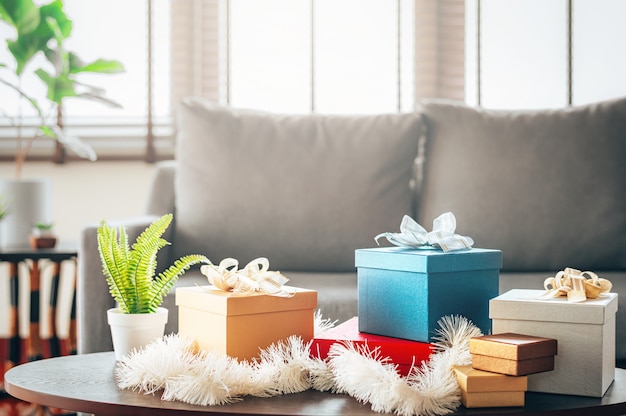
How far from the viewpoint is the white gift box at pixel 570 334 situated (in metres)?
0.95

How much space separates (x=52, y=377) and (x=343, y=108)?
Answer: 2285mm

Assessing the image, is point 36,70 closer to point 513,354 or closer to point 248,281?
point 248,281

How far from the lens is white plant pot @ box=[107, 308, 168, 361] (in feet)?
3.75

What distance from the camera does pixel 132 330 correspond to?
1.14 m

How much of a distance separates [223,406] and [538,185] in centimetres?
152

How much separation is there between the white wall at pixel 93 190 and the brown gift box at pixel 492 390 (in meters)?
2.42

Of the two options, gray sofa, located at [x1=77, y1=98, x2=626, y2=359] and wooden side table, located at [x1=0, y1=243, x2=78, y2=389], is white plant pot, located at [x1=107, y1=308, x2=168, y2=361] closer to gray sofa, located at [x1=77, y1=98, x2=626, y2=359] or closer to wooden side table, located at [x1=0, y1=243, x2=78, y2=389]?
gray sofa, located at [x1=77, y1=98, x2=626, y2=359]

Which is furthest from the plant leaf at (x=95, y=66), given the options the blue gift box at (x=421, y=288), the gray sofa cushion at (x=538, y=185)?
the blue gift box at (x=421, y=288)

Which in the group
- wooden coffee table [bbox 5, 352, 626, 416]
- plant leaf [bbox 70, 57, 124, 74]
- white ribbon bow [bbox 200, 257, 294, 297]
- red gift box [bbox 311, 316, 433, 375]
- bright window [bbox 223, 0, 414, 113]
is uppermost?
bright window [bbox 223, 0, 414, 113]

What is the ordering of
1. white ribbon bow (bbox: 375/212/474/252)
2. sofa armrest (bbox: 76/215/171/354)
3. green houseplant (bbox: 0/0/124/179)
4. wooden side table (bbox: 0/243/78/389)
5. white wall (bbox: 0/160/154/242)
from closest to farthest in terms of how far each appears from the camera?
white ribbon bow (bbox: 375/212/474/252) < sofa armrest (bbox: 76/215/171/354) < wooden side table (bbox: 0/243/78/389) < green houseplant (bbox: 0/0/124/179) < white wall (bbox: 0/160/154/242)

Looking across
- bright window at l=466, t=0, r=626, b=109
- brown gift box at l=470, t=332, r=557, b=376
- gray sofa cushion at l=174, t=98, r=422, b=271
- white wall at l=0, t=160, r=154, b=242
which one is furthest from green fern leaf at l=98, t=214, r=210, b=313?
bright window at l=466, t=0, r=626, b=109

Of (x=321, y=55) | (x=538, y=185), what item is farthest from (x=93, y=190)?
(x=538, y=185)

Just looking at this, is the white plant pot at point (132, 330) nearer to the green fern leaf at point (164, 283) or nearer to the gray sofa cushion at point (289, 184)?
the green fern leaf at point (164, 283)

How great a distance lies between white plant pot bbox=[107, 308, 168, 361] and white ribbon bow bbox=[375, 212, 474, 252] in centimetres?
38
